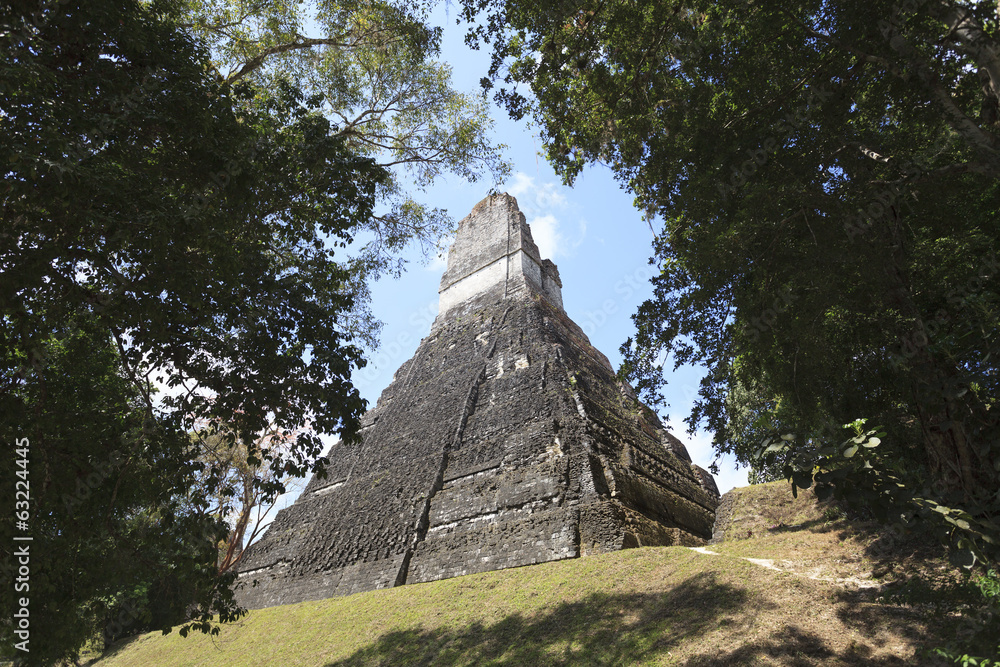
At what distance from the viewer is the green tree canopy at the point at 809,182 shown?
4.52 meters

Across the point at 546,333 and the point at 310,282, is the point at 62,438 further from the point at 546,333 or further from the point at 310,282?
the point at 546,333

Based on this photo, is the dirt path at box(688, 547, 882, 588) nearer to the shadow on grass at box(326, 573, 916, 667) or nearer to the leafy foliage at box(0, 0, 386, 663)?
the shadow on grass at box(326, 573, 916, 667)

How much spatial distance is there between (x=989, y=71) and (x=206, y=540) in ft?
25.6

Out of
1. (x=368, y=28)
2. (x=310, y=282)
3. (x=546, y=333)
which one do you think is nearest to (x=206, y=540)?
(x=310, y=282)

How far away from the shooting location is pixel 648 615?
19.9 feet

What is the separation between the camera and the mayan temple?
9.38 metres

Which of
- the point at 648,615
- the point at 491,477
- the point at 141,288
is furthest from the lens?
the point at 491,477

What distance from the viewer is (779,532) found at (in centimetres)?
849

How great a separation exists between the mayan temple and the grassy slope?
0.77m

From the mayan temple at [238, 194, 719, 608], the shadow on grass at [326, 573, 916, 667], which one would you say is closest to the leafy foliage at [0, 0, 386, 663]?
the shadow on grass at [326, 573, 916, 667]

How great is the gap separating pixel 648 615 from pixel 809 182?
488 centimetres

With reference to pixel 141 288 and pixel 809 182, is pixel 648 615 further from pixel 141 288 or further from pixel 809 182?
pixel 141 288

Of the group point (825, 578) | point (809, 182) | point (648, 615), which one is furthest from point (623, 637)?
point (809, 182)

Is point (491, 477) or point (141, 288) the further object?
point (491, 477)
